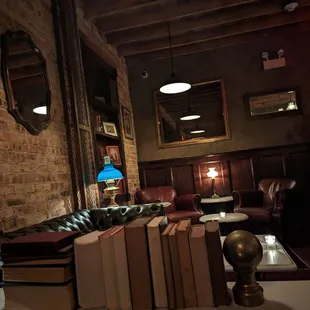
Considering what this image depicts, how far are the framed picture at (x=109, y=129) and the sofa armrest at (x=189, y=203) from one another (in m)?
1.53

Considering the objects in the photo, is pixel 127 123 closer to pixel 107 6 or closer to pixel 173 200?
pixel 173 200

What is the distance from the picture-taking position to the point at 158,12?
429cm

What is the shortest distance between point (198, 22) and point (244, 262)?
4567mm

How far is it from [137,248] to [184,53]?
532 centimetres

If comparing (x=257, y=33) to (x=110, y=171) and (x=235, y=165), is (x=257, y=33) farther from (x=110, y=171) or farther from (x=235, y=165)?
(x=110, y=171)

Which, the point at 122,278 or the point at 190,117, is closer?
the point at 122,278

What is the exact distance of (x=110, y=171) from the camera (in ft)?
11.3

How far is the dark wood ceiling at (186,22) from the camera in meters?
4.16

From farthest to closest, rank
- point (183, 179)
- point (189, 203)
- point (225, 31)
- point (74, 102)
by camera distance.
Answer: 1. point (183, 179)
2. point (225, 31)
3. point (189, 203)
4. point (74, 102)

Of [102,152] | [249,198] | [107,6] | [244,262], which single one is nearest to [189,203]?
[249,198]

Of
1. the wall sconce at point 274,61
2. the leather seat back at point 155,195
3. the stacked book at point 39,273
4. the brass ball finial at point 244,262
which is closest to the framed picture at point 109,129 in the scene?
the leather seat back at point 155,195

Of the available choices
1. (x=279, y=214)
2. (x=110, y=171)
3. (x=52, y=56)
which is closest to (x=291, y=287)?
(x=110, y=171)

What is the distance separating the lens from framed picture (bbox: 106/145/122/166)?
4.62 m

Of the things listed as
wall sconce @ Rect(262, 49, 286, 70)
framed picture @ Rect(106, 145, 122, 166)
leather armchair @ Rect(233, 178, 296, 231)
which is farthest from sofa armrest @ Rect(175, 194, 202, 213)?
wall sconce @ Rect(262, 49, 286, 70)
